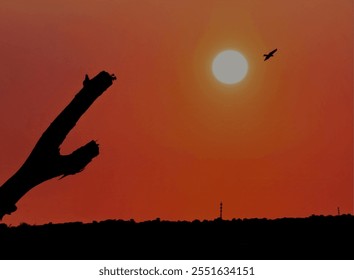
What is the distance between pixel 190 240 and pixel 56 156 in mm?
7266

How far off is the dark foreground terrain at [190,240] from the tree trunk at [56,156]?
6523mm

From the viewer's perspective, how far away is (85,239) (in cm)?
1077

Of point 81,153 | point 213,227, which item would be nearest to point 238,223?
point 213,227

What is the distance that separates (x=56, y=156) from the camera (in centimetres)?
346

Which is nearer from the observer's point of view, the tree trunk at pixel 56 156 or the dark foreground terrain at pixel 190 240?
the tree trunk at pixel 56 156

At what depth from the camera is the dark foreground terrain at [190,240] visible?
974 cm

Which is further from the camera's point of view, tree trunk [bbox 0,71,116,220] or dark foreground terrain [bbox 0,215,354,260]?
dark foreground terrain [bbox 0,215,354,260]

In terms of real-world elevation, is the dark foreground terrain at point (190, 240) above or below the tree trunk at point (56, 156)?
above

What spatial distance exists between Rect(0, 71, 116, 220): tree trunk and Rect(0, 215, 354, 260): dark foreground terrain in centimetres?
652

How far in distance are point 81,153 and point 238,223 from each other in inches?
317

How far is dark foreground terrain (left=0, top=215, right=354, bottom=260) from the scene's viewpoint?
9.74m

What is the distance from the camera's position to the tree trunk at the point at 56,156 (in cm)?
332
